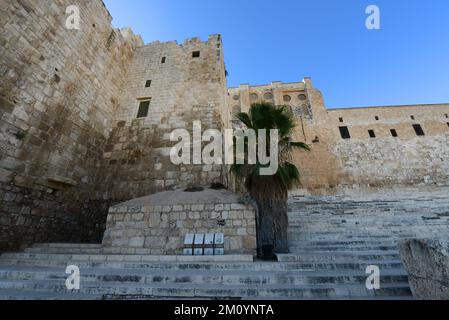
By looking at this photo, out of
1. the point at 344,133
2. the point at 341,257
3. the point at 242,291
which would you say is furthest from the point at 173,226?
the point at 344,133

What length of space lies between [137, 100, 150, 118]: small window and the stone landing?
507 centimetres

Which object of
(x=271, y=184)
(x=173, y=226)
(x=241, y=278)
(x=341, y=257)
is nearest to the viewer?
(x=241, y=278)

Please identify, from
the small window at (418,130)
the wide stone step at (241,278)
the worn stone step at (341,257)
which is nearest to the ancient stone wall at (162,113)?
the worn stone step at (341,257)

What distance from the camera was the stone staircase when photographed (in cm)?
273

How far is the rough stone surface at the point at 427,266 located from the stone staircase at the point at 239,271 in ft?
1.38

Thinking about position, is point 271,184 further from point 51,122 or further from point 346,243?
point 51,122

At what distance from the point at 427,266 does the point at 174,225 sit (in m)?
4.87

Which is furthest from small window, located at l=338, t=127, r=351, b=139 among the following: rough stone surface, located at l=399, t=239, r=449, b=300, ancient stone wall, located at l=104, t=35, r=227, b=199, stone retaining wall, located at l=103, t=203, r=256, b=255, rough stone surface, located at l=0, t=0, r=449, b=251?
rough stone surface, located at l=399, t=239, r=449, b=300

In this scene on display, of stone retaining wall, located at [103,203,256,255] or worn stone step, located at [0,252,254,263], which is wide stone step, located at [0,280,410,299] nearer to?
worn stone step, located at [0,252,254,263]

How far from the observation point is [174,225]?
17.9 feet

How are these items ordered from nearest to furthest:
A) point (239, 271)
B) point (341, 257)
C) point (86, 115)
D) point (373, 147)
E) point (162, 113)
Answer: point (239, 271) < point (341, 257) < point (86, 115) < point (162, 113) < point (373, 147)
